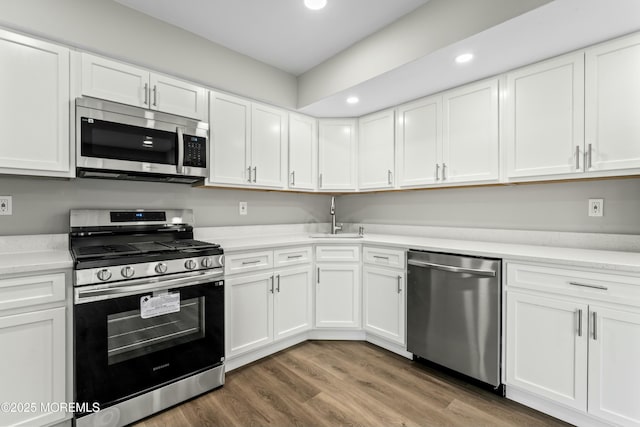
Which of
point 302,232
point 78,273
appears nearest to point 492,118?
point 302,232

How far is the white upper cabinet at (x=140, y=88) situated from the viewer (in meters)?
1.90

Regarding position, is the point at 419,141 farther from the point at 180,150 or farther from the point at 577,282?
the point at 180,150

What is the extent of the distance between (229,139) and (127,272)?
4.41 ft

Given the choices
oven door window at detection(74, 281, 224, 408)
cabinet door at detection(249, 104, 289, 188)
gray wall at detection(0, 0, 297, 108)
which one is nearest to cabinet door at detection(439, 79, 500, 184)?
cabinet door at detection(249, 104, 289, 188)

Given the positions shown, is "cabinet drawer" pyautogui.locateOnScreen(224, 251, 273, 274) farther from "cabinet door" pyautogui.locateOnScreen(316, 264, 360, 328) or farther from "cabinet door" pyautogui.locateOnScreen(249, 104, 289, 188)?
"cabinet door" pyautogui.locateOnScreen(249, 104, 289, 188)

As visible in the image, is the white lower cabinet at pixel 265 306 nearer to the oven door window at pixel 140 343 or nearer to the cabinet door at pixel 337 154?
the oven door window at pixel 140 343

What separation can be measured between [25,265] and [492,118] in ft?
9.89

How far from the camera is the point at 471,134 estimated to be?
7.90ft

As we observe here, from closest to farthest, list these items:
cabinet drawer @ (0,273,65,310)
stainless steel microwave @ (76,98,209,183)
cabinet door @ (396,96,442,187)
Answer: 1. cabinet drawer @ (0,273,65,310)
2. stainless steel microwave @ (76,98,209,183)
3. cabinet door @ (396,96,442,187)

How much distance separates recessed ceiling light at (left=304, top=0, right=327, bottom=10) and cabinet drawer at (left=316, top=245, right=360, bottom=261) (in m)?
1.86

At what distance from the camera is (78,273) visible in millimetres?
1540

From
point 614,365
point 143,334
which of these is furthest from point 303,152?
point 614,365

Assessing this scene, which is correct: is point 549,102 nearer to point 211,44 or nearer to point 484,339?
point 484,339

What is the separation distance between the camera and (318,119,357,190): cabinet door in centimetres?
325
